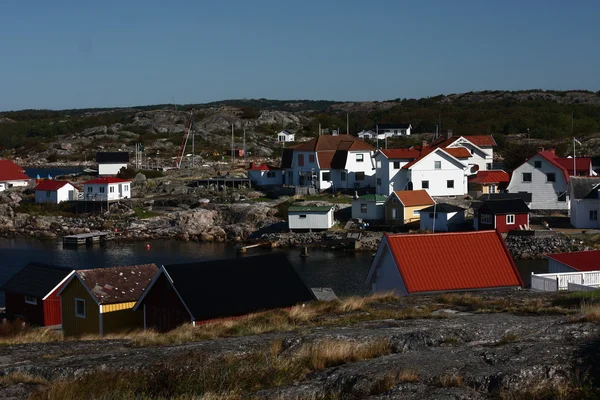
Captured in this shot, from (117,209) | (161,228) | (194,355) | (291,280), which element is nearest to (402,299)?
(291,280)

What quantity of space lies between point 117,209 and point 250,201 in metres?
8.53

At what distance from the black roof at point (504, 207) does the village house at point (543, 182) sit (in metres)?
4.82

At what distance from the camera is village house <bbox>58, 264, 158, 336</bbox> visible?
19.6 m

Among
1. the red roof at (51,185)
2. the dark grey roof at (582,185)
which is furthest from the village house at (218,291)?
the red roof at (51,185)

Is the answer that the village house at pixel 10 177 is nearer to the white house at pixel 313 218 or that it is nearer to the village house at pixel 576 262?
the white house at pixel 313 218

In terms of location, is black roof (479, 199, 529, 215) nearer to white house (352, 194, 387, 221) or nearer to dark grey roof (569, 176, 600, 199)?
dark grey roof (569, 176, 600, 199)

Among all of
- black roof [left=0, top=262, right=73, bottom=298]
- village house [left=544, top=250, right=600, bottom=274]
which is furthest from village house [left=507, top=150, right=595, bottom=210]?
black roof [left=0, top=262, right=73, bottom=298]

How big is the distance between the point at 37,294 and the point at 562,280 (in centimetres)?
1383

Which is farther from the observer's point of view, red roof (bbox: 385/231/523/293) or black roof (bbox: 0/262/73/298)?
black roof (bbox: 0/262/73/298)

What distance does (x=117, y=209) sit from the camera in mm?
53688

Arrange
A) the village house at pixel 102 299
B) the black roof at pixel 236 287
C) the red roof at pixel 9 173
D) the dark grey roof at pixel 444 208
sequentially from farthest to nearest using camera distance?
1. the red roof at pixel 9 173
2. the dark grey roof at pixel 444 208
3. the village house at pixel 102 299
4. the black roof at pixel 236 287

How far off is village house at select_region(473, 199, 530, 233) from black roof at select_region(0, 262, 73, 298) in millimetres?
22332

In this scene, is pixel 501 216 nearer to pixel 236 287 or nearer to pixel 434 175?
pixel 434 175

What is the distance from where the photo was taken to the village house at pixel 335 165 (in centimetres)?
5362
